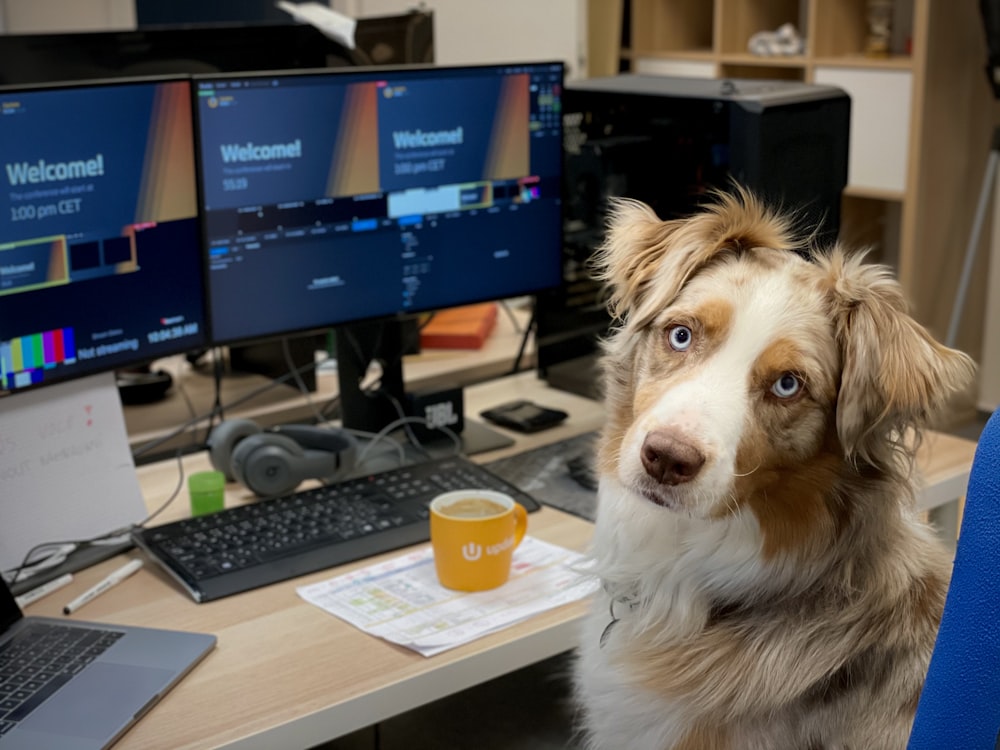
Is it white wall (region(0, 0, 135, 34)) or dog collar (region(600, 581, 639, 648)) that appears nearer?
dog collar (region(600, 581, 639, 648))

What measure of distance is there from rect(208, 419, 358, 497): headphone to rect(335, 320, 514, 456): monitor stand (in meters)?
0.12

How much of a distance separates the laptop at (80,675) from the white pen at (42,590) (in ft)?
0.20

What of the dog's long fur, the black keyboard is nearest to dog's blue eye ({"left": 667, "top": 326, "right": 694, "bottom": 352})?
the dog's long fur

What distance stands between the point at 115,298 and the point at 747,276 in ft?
2.91

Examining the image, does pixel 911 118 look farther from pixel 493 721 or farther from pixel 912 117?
pixel 493 721

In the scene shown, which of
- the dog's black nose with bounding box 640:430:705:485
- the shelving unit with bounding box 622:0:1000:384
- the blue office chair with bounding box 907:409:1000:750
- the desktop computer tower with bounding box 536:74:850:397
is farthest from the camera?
the shelving unit with bounding box 622:0:1000:384

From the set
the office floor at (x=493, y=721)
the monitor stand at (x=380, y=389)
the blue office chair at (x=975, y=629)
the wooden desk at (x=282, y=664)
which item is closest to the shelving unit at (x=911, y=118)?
the office floor at (x=493, y=721)

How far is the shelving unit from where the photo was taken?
3744 mm

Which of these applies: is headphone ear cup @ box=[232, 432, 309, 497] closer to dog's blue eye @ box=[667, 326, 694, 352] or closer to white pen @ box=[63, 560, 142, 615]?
white pen @ box=[63, 560, 142, 615]

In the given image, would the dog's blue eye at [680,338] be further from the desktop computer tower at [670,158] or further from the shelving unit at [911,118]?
the shelving unit at [911,118]

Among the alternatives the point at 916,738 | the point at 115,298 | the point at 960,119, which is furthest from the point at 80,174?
the point at 960,119

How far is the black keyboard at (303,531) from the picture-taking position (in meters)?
1.50

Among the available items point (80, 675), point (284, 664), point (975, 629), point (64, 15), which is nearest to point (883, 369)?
point (975, 629)

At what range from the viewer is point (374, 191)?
185 centimetres
